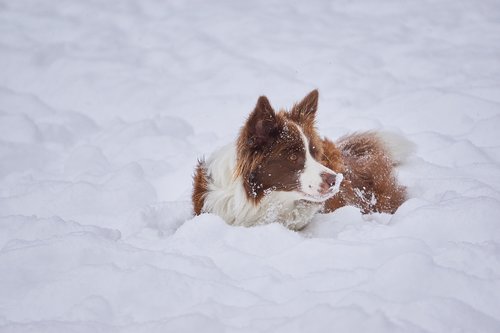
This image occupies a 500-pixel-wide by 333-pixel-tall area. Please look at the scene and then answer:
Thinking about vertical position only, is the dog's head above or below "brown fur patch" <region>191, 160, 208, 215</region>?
above

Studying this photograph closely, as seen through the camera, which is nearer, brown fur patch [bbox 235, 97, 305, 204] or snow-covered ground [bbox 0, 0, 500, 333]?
snow-covered ground [bbox 0, 0, 500, 333]

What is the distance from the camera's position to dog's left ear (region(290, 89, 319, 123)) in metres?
4.12

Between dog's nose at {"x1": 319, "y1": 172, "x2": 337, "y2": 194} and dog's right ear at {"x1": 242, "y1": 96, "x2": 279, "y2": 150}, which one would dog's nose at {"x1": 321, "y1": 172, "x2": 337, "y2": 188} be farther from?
dog's right ear at {"x1": 242, "y1": 96, "x2": 279, "y2": 150}

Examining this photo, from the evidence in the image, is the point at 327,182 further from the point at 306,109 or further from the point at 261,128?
the point at 306,109

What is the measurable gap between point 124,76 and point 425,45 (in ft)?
15.1

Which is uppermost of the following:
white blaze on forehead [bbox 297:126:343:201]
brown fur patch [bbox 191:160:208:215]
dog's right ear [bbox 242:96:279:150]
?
dog's right ear [bbox 242:96:279:150]

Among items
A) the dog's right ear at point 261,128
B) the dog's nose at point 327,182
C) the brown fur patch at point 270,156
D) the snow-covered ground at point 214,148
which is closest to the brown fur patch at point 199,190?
the snow-covered ground at point 214,148

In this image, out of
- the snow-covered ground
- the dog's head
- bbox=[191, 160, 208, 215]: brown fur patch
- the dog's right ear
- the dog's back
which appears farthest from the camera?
the dog's back

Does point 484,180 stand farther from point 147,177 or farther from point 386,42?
point 386,42

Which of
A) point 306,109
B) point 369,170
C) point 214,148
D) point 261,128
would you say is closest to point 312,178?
point 261,128

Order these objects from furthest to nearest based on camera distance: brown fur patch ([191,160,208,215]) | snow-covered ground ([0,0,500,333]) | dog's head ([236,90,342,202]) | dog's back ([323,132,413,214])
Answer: dog's back ([323,132,413,214]) → brown fur patch ([191,160,208,215]) → dog's head ([236,90,342,202]) → snow-covered ground ([0,0,500,333])

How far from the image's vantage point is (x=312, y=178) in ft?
12.5

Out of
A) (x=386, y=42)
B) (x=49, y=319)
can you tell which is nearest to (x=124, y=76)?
(x=386, y=42)

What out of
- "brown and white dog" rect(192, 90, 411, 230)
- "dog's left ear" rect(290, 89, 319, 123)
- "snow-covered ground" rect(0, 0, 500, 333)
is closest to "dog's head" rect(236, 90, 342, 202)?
"brown and white dog" rect(192, 90, 411, 230)
